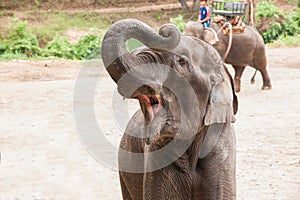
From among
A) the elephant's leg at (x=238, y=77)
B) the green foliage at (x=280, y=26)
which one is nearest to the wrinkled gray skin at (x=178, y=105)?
the elephant's leg at (x=238, y=77)

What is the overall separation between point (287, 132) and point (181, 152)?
16.2 ft

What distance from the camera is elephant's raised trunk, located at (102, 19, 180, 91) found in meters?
2.58

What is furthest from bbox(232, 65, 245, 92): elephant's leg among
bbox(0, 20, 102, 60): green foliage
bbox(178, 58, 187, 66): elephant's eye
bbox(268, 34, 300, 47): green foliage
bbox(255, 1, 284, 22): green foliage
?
bbox(255, 1, 284, 22): green foliage

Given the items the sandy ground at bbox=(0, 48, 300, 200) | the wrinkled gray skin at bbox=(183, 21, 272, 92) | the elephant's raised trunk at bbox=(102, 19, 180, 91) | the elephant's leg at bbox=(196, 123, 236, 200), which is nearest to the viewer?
the elephant's raised trunk at bbox=(102, 19, 180, 91)

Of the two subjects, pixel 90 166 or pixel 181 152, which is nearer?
pixel 181 152

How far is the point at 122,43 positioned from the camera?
102 inches

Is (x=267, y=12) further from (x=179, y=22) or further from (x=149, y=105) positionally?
(x=149, y=105)

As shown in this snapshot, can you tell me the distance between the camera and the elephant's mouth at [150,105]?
9.11 ft

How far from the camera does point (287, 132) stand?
7.77 metres

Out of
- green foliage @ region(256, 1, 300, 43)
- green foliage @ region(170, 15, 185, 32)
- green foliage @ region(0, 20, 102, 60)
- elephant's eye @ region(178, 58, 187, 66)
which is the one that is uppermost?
elephant's eye @ region(178, 58, 187, 66)

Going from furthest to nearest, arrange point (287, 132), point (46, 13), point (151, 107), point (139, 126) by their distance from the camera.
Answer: point (46, 13) → point (287, 132) → point (139, 126) → point (151, 107)

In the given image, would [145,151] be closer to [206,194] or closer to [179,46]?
[206,194]

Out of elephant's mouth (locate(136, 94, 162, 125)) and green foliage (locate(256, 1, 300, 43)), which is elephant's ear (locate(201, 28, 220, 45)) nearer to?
green foliage (locate(256, 1, 300, 43))

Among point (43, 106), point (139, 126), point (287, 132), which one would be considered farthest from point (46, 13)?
point (139, 126)
